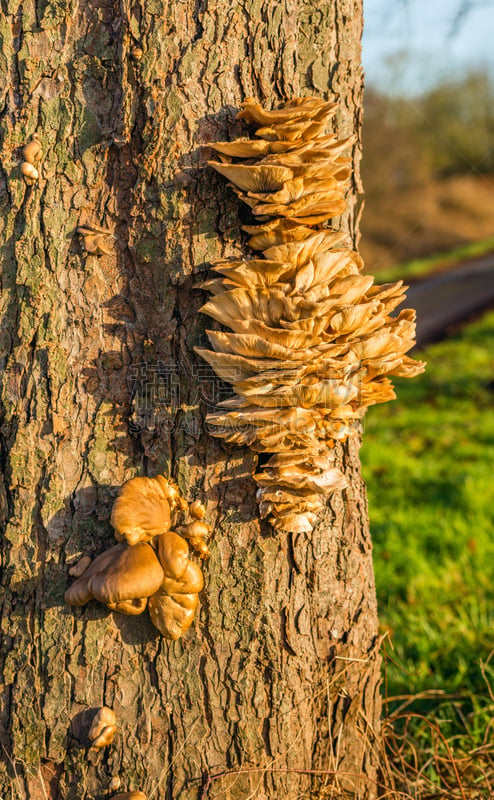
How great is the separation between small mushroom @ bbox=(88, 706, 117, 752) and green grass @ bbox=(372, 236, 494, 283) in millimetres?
14538

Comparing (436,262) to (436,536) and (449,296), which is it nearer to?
(449,296)

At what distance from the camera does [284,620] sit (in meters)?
1.83

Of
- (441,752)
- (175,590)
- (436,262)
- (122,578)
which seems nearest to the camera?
(122,578)

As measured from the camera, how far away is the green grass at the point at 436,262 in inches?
645

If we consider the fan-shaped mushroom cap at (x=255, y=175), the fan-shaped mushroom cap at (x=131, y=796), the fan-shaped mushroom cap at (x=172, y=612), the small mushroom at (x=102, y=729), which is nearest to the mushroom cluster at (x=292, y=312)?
the fan-shaped mushroom cap at (x=255, y=175)

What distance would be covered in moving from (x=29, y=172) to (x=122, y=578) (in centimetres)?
109

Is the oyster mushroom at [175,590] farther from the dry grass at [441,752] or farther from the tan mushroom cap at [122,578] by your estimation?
the dry grass at [441,752]

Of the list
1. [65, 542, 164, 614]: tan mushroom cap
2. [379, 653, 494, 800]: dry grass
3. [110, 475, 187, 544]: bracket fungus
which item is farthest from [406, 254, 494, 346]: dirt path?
[65, 542, 164, 614]: tan mushroom cap

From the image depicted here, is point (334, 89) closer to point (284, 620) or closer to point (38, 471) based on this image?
point (38, 471)

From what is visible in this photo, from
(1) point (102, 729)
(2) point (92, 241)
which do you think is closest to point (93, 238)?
(2) point (92, 241)

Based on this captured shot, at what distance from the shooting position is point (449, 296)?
1332cm

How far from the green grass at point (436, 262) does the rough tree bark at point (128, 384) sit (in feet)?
46.5

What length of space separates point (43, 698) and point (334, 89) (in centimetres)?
196

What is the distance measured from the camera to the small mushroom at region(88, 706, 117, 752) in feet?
5.45
